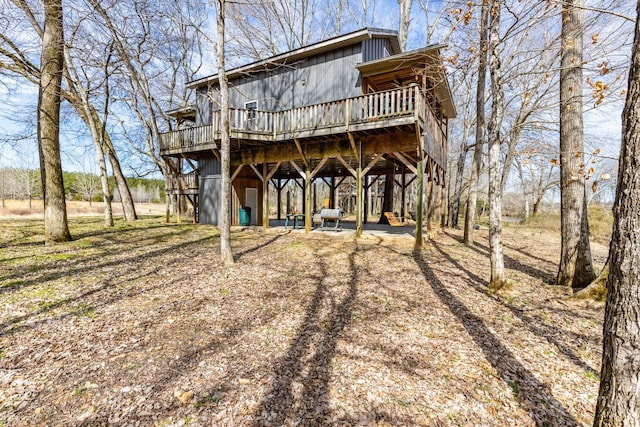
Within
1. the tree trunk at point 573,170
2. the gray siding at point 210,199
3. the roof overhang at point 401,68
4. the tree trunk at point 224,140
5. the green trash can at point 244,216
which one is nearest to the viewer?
the tree trunk at point 573,170

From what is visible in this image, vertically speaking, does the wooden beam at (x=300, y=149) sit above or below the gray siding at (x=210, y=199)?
above

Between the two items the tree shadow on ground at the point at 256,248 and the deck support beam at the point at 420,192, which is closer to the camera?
the tree shadow on ground at the point at 256,248

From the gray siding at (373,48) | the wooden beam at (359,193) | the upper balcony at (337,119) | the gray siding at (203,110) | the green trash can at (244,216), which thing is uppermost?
the gray siding at (373,48)

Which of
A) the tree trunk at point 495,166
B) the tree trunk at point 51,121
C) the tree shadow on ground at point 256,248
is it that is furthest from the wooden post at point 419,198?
the tree trunk at point 51,121

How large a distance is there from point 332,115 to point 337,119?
253 mm

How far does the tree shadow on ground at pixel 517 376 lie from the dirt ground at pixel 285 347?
0.05 feet

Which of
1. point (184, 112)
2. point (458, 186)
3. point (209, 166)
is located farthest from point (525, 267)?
point (184, 112)

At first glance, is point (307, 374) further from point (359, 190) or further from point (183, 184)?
point (183, 184)

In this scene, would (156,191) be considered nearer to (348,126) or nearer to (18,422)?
(348,126)

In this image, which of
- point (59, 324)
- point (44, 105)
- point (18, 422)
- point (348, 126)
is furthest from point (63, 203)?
point (348, 126)

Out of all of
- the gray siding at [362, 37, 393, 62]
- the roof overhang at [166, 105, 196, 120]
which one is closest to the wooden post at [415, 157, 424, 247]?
the gray siding at [362, 37, 393, 62]

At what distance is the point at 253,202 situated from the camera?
15.4 metres

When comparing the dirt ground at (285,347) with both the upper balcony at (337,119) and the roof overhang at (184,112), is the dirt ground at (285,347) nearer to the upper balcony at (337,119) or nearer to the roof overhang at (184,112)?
the upper balcony at (337,119)

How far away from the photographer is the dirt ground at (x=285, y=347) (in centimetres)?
240
